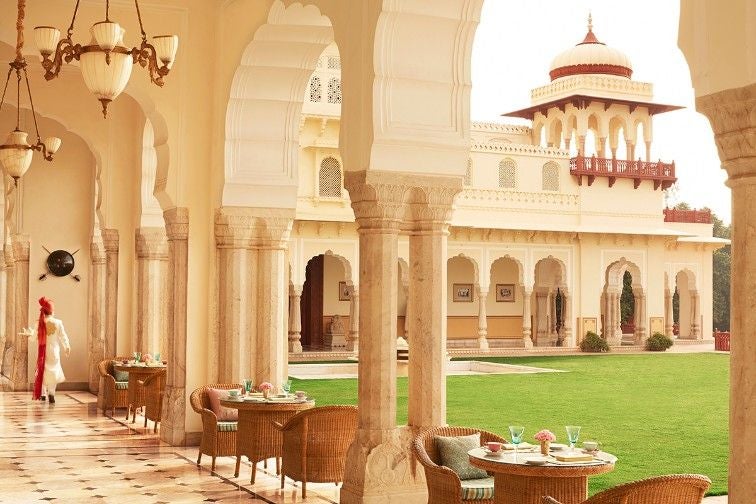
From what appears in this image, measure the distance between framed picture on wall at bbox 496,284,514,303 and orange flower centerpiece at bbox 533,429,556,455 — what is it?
26777mm

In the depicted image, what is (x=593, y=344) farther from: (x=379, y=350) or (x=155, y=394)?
(x=379, y=350)

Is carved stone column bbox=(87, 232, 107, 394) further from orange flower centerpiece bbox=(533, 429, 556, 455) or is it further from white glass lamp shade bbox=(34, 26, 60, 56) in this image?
orange flower centerpiece bbox=(533, 429, 556, 455)

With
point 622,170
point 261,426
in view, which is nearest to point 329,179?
point 622,170

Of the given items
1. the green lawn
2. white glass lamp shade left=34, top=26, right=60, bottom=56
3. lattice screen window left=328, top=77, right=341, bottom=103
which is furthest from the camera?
lattice screen window left=328, top=77, right=341, bottom=103

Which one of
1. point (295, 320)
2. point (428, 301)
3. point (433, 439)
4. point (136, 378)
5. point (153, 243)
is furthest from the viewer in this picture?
point (295, 320)

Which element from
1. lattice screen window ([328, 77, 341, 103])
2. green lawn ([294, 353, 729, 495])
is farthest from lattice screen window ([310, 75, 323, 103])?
green lawn ([294, 353, 729, 495])

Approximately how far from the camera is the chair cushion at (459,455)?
620 centimetres

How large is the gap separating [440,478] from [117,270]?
9.18 metres

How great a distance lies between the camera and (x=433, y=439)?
6.38 metres

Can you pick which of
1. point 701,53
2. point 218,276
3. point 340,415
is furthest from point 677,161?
point 701,53

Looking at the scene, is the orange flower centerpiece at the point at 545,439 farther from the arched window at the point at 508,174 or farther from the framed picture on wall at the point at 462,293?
the framed picture on wall at the point at 462,293

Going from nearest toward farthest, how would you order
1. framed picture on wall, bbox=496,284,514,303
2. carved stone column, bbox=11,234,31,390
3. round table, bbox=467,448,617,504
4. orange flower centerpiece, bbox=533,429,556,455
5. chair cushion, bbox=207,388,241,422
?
1. round table, bbox=467,448,617,504
2. orange flower centerpiece, bbox=533,429,556,455
3. chair cushion, bbox=207,388,241,422
4. carved stone column, bbox=11,234,31,390
5. framed picture on wall, bbox=496,284,514,303

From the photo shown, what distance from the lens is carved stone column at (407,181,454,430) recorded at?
23.2ft

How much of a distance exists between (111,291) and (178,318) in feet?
13.5
